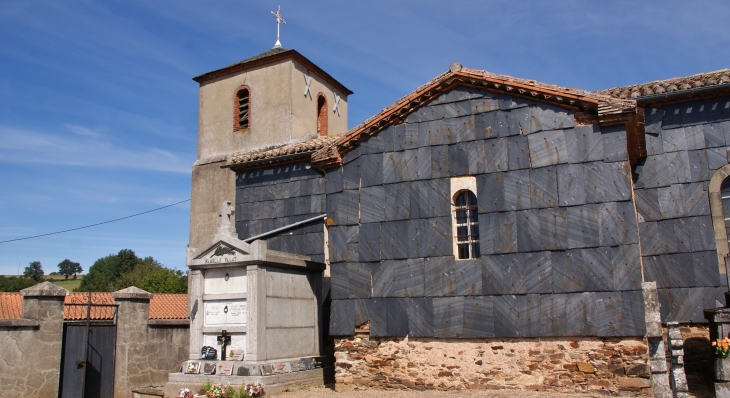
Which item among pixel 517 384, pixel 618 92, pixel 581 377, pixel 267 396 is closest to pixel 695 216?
pixel 618 92

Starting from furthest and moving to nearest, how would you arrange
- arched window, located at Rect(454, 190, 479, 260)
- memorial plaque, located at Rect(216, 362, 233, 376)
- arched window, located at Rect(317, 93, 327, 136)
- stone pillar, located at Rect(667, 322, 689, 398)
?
arched window, located at Rect(317, 93, 327, 136) < arched window, located at Rect(454, 190, 479, 260) < memorial plaque, located at Rect(216, 362, 233, 376) < stone pillar, located at Rect(667, 322, 689, 398)

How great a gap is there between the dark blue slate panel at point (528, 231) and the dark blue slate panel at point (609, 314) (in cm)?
144

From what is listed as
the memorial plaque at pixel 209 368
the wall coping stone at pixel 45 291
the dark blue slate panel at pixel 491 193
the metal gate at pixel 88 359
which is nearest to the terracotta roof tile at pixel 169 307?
the metal gate at pixel 88 359

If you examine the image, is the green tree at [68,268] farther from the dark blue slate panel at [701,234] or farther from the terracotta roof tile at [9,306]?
the dark blue slate panel at [701,234]

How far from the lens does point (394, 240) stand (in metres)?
12.2

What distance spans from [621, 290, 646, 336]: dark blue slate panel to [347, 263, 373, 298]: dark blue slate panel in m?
4.84

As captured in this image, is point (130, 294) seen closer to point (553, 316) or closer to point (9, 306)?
point (9, 306)

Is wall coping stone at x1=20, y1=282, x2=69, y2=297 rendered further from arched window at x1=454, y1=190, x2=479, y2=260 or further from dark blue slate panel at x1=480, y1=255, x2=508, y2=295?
dark blue slate panel at x1=480, y1=255, x2=508, y2=295

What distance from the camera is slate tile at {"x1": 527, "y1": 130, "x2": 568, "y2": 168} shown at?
11.2 metres

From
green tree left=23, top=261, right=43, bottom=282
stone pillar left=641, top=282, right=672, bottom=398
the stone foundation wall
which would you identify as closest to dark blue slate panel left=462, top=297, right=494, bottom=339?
the stone foundation wall

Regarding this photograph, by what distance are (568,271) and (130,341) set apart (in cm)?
954

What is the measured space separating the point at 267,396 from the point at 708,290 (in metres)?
8.77

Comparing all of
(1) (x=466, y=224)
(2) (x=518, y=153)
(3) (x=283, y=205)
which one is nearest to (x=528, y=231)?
(1) (x=466, y=224)

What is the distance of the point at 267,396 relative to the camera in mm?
11086
